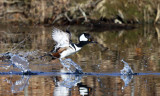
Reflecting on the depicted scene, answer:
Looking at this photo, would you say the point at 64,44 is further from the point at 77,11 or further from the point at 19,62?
the point at 77,11

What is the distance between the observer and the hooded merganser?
1152 cm

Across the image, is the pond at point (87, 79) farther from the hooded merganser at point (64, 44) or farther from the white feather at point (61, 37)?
the white feather at point (61, 37)

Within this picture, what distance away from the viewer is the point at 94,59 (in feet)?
45.4

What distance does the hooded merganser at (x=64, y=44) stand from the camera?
11.5m

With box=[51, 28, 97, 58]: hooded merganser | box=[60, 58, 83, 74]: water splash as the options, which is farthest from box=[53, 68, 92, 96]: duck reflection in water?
box=[51, 28, 97, 58]: hooded merganser

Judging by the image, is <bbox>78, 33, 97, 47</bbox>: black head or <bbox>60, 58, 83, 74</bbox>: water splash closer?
<bbox>60, 58, 83, 74</bbox>: water splash

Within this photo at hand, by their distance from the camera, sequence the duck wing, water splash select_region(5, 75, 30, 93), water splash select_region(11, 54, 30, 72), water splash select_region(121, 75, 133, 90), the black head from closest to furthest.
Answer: water splash select_region(5, 75, 30, 93) → water splash select_region(121, 75, 133, 90) → water splash select_region(11, 54, 30, 72) → the duck wing → the black head

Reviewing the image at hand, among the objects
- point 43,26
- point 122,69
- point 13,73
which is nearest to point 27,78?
point 13,73

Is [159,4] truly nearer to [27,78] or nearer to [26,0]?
[26,0]

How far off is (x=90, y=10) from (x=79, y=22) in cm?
120

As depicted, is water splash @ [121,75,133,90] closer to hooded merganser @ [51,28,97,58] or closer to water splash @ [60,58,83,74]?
water splash @ [60,58,83,74]

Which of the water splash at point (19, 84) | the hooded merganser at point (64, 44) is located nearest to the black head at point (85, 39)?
the hooded merganser at point (64, 44)

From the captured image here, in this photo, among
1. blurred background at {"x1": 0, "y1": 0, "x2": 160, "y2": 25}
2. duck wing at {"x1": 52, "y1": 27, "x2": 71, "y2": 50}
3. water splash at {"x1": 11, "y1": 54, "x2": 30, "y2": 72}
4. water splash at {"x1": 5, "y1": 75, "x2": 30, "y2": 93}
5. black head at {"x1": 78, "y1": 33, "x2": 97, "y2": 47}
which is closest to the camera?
water splash at {"x1": 5, "y1": 75, "x2": 30, "y2": 93}

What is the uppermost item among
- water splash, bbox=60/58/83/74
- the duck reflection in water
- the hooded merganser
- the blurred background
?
the blurred background
